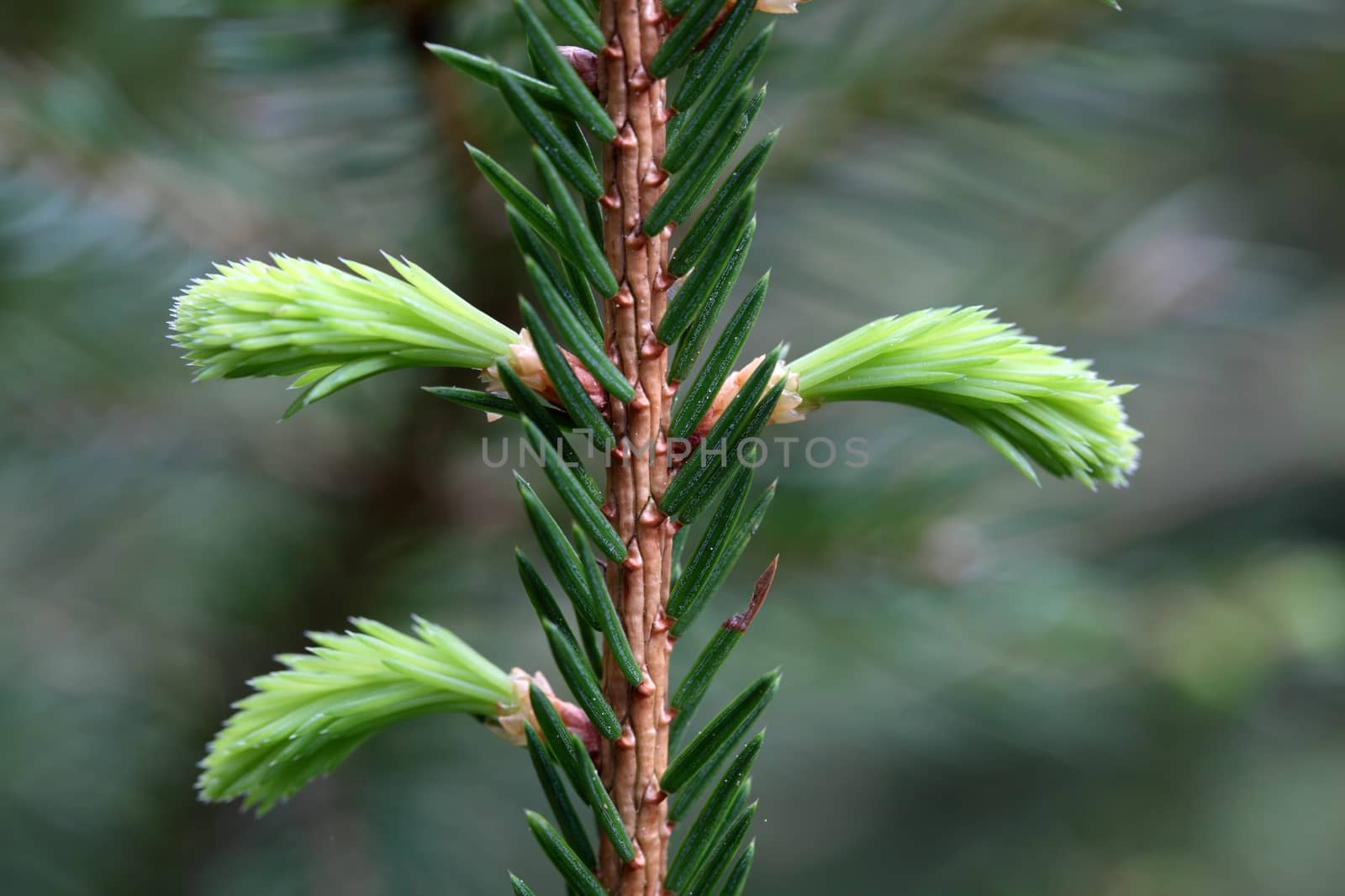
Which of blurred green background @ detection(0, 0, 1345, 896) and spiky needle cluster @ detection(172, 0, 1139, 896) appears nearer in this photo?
spiky needle cluster @ detection(172, 0, 1139, 896)

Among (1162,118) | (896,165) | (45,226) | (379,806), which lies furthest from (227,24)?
(1162,118)

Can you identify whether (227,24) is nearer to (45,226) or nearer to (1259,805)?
(45,226)

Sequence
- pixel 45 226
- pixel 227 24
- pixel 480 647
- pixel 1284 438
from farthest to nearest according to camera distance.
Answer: pixel 1284 438 → pixel 480 647 → pixel 45 226 → pixel 227 24

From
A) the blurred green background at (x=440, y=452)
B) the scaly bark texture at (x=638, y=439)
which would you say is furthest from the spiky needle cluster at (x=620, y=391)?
the blurred green background at (x=440, y=452)

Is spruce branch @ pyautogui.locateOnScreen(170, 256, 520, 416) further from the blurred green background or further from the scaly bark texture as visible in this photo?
the blurred green background

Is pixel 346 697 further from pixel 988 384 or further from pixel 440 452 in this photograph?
pixel 440 452

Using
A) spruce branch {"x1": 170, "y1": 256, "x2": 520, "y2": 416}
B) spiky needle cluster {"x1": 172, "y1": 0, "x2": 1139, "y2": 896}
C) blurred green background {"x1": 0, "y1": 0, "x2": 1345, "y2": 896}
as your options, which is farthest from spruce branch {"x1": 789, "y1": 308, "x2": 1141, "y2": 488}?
blurred green background {"x1": 0, "y1": 0, "x2": 1345, "y2": 896}

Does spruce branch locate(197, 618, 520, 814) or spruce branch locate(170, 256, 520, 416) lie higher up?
spruce branch locate(170, 256, 520, 416)

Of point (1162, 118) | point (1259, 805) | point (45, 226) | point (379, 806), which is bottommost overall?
point (1259, 805)
